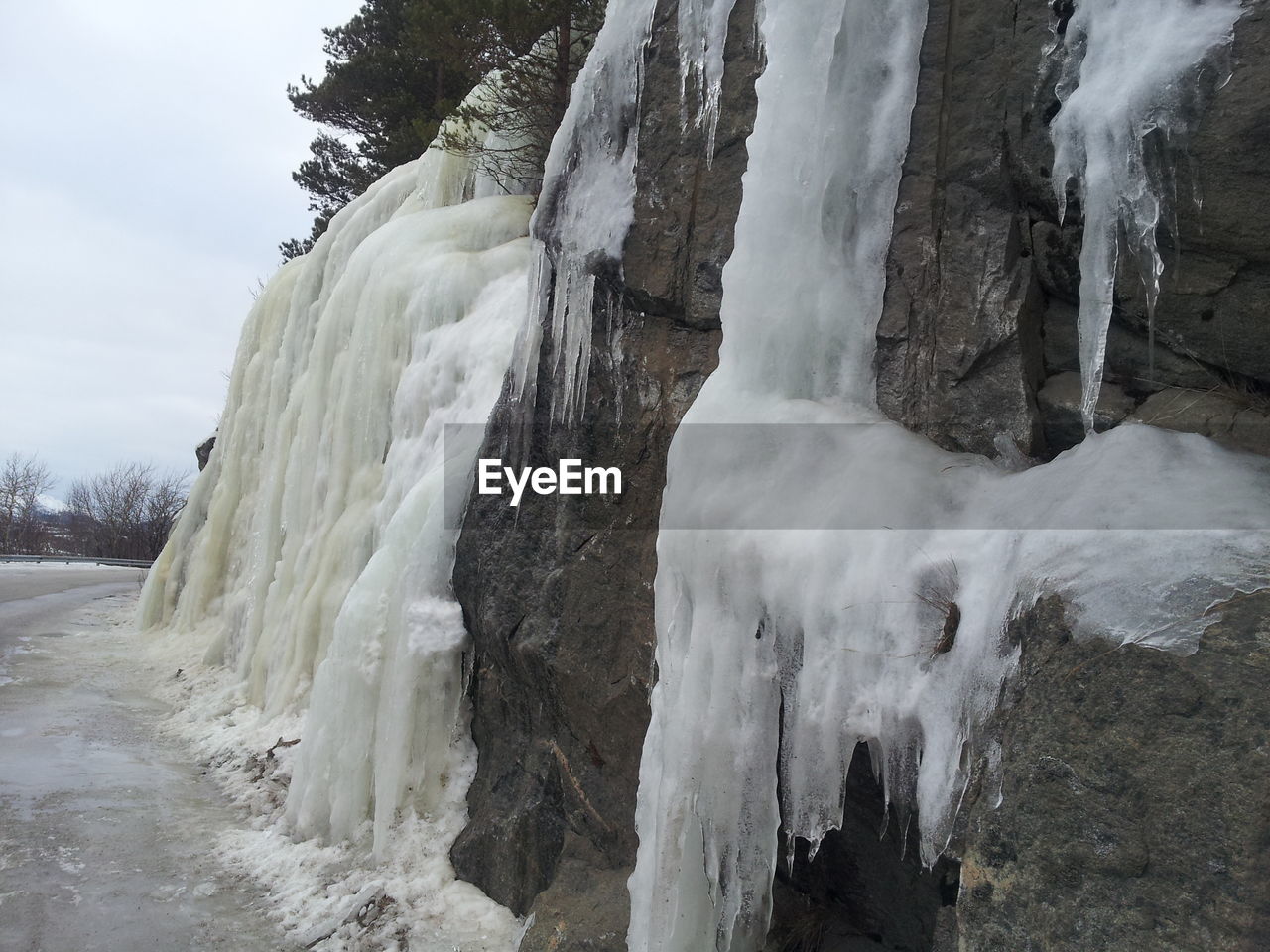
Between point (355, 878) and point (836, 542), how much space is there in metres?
2.89

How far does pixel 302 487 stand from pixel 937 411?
5665 millimetres

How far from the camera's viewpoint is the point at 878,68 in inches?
134

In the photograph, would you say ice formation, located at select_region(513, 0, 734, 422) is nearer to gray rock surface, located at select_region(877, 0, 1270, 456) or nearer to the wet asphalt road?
gray rock surface, located at select_region(877, 0, 1270, 456)

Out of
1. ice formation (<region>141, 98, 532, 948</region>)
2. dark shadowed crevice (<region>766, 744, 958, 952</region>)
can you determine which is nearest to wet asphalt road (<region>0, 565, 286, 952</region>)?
ice formation (<region>141, 98, 532, 948</region>)

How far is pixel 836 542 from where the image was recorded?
2805 mm

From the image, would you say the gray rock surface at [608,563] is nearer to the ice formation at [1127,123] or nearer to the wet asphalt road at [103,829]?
the wet asphalt road at [103,829]

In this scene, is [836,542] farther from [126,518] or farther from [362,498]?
[126,518]

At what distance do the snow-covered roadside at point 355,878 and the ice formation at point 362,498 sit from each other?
7 centimetres

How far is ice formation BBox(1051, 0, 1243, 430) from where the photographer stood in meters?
2.59

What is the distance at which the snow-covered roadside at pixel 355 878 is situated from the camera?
3.95 m

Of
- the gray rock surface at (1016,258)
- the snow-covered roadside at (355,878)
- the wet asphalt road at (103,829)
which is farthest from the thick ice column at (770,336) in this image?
the wet asphalt road at (103,829)

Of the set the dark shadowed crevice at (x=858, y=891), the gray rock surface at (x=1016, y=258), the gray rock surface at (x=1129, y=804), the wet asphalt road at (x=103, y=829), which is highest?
the gray rock surface at (x=1016, y=258)

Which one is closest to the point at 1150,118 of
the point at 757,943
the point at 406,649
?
the point at 757,943

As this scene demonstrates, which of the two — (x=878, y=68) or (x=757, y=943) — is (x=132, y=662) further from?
(x=878, y=68)
